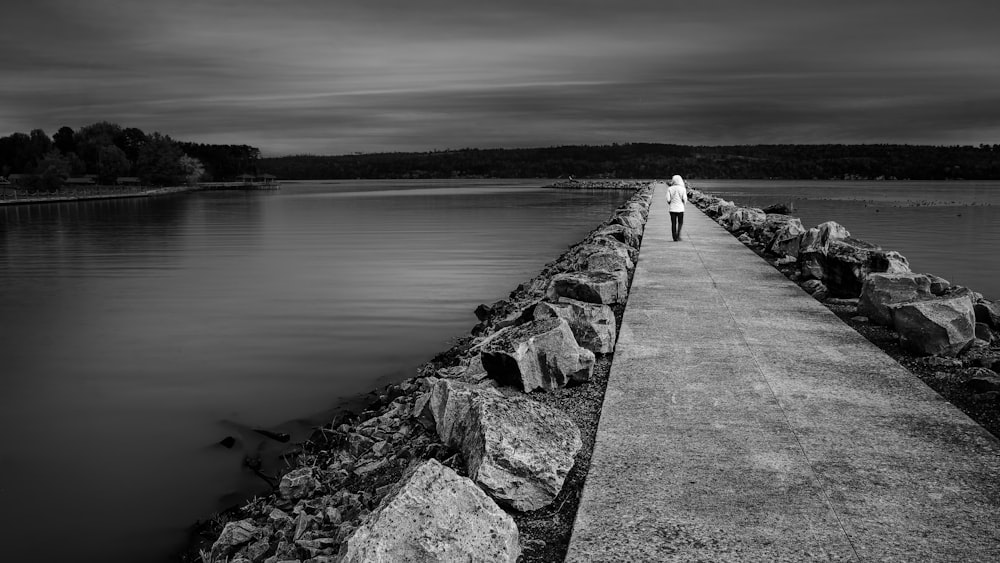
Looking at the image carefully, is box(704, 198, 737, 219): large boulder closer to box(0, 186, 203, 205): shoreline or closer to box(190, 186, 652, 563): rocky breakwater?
box(190, 186, 652, 563): rocky breakwater

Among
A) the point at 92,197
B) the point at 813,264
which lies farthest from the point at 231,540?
the point at 92,197

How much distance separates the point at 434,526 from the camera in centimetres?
314

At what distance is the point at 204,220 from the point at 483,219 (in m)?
19.0

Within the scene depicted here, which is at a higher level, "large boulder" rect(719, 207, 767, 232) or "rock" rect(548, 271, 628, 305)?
"large boulder" rect(719, 207, 767, 232)

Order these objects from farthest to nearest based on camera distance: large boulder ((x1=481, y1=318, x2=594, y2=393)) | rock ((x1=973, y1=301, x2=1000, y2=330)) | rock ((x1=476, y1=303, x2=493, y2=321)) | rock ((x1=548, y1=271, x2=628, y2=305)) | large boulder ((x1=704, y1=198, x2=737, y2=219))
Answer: large boulder ((x1=704, y1=198, x2=737, y2=219)) < rock ((x1=476, y1=303, x2=493, y2=321)) < rock ((x1=548, y1=271, x2=628, y2=305)) < rock ((x1=973, y1=301, x2=1000, y2=330)) < large boulder ((x1=481, y1=318, x2=594, y2=393))

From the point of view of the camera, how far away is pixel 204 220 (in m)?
48.3

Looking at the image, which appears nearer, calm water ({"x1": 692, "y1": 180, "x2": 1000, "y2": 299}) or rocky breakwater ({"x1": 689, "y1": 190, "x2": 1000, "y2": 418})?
rocky breakwater ({"x1": 689, "y1": 190, "x2": 1000, "y2": 418})

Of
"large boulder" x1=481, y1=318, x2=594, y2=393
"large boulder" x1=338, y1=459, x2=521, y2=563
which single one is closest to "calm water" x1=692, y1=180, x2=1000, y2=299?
"large boulder" x1=481, y1=318, x2=594, y2=393

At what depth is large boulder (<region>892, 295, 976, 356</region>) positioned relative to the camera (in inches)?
249

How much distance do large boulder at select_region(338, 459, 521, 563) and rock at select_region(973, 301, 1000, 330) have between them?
6.88 metres

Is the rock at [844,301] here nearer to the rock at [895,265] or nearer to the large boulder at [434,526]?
the rock at [895,265]

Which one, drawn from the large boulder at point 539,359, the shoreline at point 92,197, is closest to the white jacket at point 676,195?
the large boulder at point 539,359

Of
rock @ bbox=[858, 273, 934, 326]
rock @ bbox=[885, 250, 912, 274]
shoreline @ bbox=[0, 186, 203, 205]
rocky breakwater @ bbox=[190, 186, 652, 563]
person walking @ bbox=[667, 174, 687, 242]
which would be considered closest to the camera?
rocky breakwater @ bbox=[190, 186, 652, 563]

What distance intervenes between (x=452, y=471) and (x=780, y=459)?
2040mm
